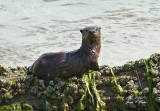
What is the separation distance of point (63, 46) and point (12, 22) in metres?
3.52

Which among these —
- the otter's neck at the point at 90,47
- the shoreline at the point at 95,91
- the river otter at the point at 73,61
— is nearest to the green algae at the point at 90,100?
the shoreline at the point at 95,91

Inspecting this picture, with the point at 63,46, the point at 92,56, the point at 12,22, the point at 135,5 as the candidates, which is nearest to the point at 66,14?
the point at 12,22

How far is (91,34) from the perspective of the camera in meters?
5.21

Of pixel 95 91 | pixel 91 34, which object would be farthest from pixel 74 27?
pixel 95 91

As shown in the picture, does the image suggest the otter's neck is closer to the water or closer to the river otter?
the river otter

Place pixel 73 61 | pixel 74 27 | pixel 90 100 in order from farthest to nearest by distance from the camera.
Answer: pixel 74 27, pixel 73 61, pixel 90 100

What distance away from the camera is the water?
28.2 ft

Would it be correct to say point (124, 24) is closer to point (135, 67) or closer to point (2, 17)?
point (2, 17)

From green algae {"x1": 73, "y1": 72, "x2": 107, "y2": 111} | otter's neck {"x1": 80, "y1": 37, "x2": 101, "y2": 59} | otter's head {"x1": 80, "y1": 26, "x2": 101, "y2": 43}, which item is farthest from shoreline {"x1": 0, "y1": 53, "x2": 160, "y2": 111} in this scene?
otter's head {"x1": 80, "y1": 26, "x2": 101, "y2": 43}

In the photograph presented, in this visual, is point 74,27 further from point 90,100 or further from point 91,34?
point 90,100

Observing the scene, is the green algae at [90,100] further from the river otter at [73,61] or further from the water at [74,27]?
the water at [74,27]

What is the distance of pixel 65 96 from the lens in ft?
15.7

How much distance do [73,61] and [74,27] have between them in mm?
6084

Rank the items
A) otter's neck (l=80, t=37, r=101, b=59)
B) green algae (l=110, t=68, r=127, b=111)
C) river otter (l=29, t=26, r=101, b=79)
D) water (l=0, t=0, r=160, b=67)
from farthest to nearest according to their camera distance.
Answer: water (l=0, t=0, r=160, b=67), otter's neck (l=80, t=37, r=101, b=59), river otter (l=29, t=26, r=101, b=79), green algae (l=110, t=68, r=127, b=111)
